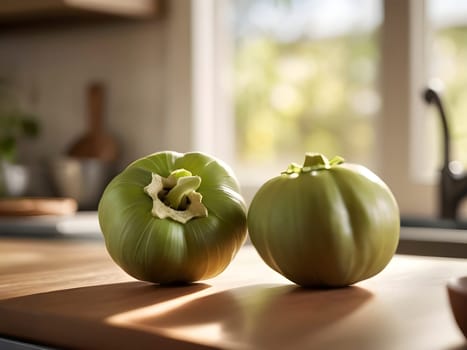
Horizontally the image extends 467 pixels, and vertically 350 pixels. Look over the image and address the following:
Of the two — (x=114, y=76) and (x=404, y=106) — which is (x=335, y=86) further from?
(x=114, y=76)

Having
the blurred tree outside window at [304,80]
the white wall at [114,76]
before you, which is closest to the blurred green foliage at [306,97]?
the blurred tree outside window at [304,80]

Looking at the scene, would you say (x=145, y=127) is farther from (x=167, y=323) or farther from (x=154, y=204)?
(x=167, y=323)

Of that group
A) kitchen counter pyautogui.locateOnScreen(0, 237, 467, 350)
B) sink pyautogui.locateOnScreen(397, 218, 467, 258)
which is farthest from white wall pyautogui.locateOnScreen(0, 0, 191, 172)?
kitchen counter pyautogui.locateOnScreen(0, 237, 467, 350)

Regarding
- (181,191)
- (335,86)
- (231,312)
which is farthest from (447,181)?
(231,312)

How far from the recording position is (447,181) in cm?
200

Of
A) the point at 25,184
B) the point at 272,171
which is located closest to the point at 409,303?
the point at 272,171

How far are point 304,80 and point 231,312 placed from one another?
176 cm

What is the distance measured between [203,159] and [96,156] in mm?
1673

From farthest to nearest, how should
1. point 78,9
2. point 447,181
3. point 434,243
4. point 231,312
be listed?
point 78,9 → point 447,181 → point 434,243 → point 231,312

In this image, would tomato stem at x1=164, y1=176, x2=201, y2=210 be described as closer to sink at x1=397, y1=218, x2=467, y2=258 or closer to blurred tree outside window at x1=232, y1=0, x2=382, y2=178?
sink at x1=397, y1=218, x2=467, y2=258

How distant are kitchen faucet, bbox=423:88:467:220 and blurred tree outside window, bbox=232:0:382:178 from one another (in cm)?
30

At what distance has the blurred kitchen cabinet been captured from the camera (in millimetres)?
2348

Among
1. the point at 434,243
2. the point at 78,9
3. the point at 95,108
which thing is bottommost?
the point at 434,243

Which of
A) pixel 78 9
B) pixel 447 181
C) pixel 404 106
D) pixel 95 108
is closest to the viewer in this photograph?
pixel 447 181
